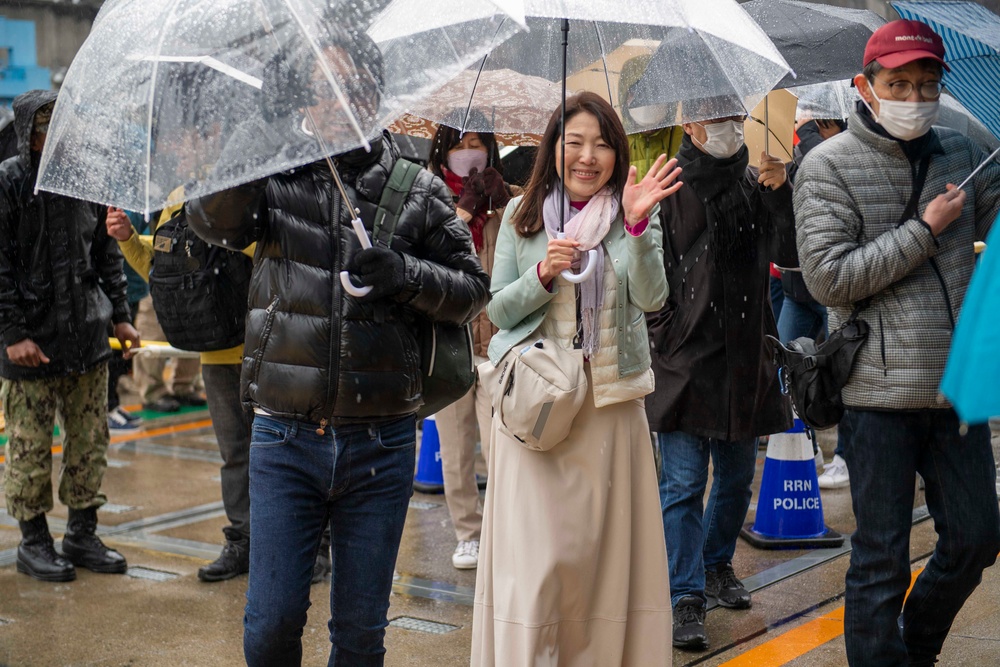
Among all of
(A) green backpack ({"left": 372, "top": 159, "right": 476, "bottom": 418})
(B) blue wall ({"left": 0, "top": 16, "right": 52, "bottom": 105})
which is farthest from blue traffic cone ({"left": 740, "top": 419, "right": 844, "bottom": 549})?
(B) blue wall ({"left": 0, "top": 16, "right": 52, "bottom": 105})

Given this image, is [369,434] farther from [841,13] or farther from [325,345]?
[841,13]

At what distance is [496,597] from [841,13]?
312 centimetres

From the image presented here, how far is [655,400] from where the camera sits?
198 inches

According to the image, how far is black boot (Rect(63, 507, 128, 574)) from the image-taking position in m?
6.15

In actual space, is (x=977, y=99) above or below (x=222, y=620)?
above

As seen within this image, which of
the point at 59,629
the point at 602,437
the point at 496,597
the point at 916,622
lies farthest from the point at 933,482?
the point at 59,629

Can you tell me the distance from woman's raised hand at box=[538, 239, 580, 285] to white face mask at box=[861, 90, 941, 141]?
1.06 meters

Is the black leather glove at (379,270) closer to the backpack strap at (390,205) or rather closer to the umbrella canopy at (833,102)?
the backpack strap at (390,205)

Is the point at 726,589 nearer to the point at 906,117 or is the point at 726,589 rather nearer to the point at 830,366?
the point at 830,366

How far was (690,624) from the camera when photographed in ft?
15.8

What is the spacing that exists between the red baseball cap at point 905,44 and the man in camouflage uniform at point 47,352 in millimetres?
3883

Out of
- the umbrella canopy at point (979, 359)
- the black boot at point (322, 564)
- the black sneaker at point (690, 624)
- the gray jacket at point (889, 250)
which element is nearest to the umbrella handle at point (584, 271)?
the gray jacket at point (889, 250)

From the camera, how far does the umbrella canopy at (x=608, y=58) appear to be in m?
3.87

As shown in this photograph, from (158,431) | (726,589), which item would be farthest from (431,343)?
(158,431)
